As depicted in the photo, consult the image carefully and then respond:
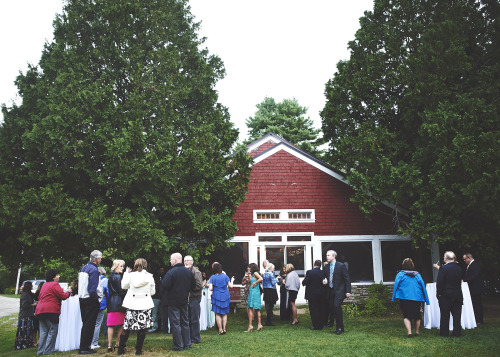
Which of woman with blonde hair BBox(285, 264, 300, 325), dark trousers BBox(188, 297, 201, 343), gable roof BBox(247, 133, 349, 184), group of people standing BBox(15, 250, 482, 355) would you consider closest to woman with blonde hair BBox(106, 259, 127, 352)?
group of people standing BBox(15, 250, 482, 355)

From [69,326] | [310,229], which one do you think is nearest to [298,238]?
[310,229]

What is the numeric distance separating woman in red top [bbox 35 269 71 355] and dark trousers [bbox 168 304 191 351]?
2266mm

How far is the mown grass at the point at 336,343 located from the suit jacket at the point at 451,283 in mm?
891

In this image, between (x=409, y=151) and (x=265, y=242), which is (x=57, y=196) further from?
(x=409, y=151)

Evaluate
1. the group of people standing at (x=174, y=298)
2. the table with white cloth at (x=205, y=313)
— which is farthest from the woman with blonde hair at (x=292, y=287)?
the table with white cloth at (x=205, y=313)

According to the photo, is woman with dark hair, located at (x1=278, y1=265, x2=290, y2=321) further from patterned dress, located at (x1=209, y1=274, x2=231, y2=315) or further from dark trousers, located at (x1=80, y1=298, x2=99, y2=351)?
dark trousers, located at (x1=80, y1=298, x2=99, y2=351)

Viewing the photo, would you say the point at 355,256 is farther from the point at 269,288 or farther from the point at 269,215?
the point at 269,288

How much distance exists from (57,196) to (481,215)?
12.9m

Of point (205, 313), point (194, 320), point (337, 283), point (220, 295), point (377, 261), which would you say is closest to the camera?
point (194, 320)

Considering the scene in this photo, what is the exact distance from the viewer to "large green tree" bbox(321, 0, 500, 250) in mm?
12906

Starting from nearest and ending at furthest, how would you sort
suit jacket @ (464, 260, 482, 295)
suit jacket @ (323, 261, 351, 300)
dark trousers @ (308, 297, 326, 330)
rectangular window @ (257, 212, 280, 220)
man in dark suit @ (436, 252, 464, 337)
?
man in dark suit @ (436, 252, 464, 337) → suit jacket @ (323, 261, 351, 300) → suit jacket @ (464, 260, 482, 295) → dark trousers @ (308, 297, 326, 330) → rectangular window @ (257, 212, 280, 220)

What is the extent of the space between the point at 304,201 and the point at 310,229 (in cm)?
117

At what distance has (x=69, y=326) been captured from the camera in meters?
8.86

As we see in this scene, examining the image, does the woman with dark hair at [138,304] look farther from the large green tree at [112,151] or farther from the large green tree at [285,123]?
the large green tree at [285,123]
